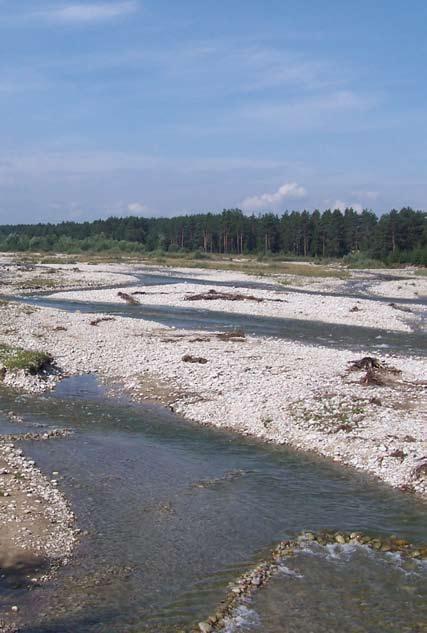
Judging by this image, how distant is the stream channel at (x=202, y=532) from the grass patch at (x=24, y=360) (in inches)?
216

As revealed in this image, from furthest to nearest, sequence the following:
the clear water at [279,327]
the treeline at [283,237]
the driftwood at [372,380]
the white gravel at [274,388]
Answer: the treeline at [283,237], the clear water at [279,327], the driftwood at [372,380], the white gravel at [274,388]

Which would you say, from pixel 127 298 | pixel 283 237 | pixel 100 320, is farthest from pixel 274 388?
pixel 283 237

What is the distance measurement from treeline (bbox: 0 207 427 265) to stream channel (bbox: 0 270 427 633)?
96.2m

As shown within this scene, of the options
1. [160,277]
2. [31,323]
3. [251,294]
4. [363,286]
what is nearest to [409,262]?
[363,286]

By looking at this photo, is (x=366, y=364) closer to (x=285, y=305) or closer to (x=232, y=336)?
(x=232, y=336)

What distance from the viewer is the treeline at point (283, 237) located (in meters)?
119

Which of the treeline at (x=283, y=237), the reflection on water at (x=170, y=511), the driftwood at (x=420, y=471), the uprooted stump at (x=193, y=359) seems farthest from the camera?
the treeline at (x=283, y=237)

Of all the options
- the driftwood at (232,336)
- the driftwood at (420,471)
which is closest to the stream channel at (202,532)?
the driftwood at (420,471)

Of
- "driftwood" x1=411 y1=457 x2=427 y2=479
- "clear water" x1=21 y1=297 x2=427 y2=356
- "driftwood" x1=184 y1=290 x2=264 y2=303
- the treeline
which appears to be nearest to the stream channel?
"driftwood" x1=411 y1=457 x2=427 y2=479

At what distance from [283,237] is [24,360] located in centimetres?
12784

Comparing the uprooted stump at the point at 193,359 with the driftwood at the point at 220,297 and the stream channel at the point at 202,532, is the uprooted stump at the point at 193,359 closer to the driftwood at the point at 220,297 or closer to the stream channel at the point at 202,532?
the stream channel at the point at 202,532

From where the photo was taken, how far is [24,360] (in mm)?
26406

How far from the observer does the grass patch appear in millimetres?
25812

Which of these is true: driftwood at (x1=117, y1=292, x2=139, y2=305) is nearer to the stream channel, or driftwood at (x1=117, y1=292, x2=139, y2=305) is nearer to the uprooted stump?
the uprooted stump
